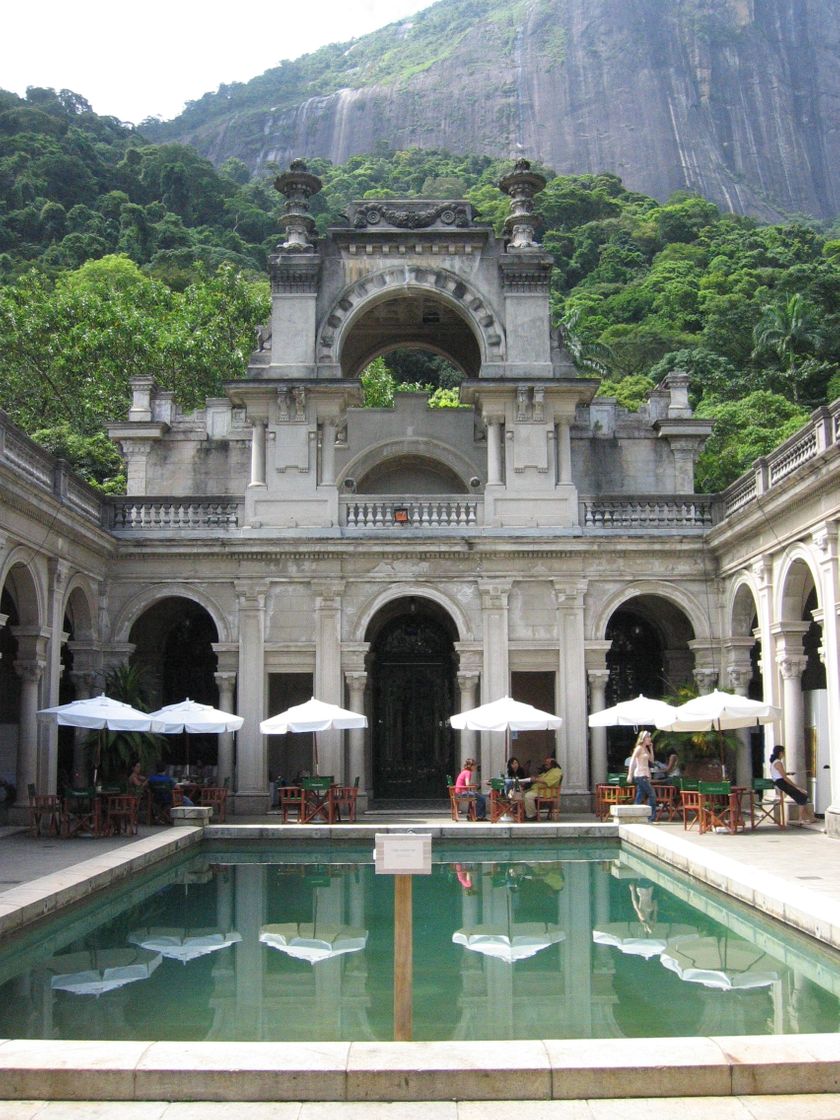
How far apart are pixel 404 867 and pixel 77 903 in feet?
22.5

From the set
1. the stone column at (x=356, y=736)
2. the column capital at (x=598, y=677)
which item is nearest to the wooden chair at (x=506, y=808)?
the stone column at (x=356, y=736)

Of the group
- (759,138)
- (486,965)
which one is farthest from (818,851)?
(759,138)

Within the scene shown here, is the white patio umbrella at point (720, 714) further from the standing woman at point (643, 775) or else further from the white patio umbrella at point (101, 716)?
the white patio umbrella at point (101, 716)

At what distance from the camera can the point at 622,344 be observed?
63.9 metres

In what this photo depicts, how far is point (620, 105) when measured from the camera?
437 feet

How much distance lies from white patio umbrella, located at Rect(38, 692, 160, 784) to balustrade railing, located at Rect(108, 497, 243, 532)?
5.98m

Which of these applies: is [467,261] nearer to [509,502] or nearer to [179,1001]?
[509,502]

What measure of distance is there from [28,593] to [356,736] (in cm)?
777

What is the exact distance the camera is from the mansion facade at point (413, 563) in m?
25.1

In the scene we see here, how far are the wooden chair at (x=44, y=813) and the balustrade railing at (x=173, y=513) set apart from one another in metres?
7.01

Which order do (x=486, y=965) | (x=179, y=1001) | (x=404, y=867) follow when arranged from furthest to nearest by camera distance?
1. (x=486, y=965)
2. (x=179, y=1001)
3. (x=404, y=867)

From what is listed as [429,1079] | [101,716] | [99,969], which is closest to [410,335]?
[101,716]

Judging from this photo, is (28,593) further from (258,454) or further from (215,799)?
(258,454)

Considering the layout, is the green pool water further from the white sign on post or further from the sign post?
the white sign on post
